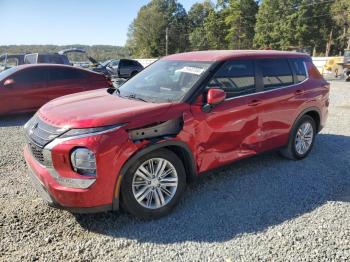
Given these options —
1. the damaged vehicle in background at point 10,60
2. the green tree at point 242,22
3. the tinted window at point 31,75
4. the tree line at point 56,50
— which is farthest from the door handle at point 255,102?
the green tree at point 242,22

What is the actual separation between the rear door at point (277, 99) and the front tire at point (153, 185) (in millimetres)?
1540

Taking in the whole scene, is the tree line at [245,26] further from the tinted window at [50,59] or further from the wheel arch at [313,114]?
the wheel arch at [313,114]

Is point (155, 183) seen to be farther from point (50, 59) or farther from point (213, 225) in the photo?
point (50, 59)

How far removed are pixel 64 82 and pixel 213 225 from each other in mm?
7021

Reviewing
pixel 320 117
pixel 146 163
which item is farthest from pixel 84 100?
pixel 320 117

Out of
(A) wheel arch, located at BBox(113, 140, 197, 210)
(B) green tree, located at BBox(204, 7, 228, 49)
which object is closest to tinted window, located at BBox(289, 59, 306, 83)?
(A) wheel arch, located at BBox(113, 140, 197, 210)

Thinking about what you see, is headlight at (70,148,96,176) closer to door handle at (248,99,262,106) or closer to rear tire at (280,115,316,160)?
door handle at (248,99,262,106)

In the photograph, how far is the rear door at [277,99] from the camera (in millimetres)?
4402

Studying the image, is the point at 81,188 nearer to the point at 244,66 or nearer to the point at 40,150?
the point at 40,150

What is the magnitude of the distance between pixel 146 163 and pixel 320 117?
140 inches

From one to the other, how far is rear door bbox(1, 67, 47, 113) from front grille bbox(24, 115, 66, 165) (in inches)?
211

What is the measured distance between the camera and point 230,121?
12.8ft

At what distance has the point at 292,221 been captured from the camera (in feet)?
11.3

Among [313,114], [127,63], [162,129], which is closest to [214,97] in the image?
[162,129]
